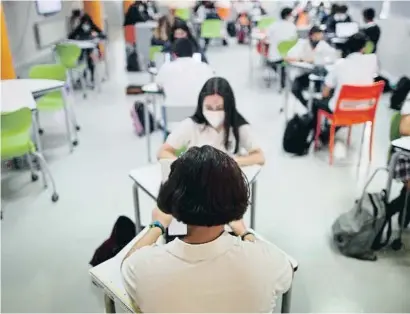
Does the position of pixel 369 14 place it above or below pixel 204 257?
above

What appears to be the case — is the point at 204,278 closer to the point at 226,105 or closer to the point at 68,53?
the point at 226,105

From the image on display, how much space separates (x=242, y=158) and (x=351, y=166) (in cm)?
198

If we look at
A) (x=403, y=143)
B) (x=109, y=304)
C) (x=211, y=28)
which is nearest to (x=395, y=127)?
(x=403, y=143)

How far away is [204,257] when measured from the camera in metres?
1.13

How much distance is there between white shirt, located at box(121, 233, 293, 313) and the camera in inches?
44.1

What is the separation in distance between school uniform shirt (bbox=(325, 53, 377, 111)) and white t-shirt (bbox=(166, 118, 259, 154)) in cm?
167

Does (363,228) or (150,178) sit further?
(363,228)

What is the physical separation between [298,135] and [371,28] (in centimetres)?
274

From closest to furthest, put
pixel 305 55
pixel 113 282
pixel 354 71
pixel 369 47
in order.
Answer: pixel 113 282
pixel 354 71
pixel 305 55
pixel 369 47

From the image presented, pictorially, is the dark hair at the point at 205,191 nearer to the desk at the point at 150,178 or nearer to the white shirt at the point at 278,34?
the desk at the point at 150,178

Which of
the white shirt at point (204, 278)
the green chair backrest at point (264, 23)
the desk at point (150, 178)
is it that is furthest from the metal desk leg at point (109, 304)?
the green chair backrest at point (264, 23)

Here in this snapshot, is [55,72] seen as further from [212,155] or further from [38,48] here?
[212,155]

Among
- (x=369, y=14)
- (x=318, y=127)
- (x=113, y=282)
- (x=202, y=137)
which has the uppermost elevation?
(x=369, y=14)

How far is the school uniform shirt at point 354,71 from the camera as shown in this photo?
3951 millimetres
